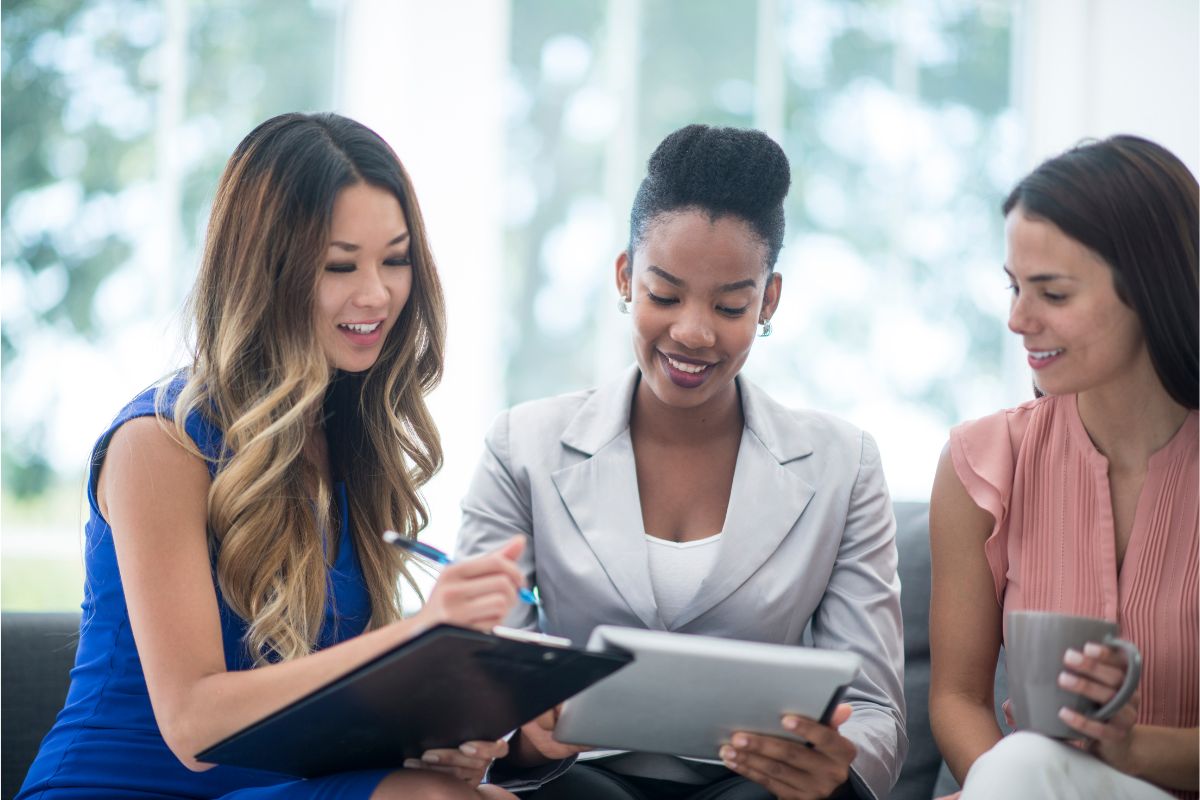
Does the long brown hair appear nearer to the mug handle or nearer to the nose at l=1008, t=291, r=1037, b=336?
the nose at l=1008, t=291, r=1037, b=336

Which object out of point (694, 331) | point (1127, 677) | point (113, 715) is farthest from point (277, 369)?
point (1127, 677)

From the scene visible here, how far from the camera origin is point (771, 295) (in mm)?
1947

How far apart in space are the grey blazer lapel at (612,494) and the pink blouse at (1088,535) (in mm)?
497

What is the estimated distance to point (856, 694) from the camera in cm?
179

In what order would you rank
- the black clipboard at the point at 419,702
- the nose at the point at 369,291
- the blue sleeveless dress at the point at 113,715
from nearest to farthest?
the black clipboard at the point at 419,702, the blue sleeveless dress at the point at 113,715, the nose at the point at 369,291

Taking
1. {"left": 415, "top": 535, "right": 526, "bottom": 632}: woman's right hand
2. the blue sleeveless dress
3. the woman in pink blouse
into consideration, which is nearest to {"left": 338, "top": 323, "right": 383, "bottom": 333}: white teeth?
the blue sleeveless dress

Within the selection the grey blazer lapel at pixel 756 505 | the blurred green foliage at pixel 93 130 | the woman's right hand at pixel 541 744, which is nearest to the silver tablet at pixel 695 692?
the woman's right hand at pixel 541 744

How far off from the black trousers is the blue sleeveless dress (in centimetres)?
40

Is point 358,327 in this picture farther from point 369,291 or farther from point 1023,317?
point 1023,317

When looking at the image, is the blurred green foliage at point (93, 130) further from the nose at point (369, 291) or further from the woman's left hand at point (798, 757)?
the woman's left hand at point (798, 757)

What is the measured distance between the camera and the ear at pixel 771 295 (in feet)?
6.35

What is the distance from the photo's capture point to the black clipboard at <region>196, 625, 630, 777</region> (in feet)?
3.79

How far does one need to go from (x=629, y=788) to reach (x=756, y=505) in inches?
18.6

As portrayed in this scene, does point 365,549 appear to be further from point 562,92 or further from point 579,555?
point 562,92
